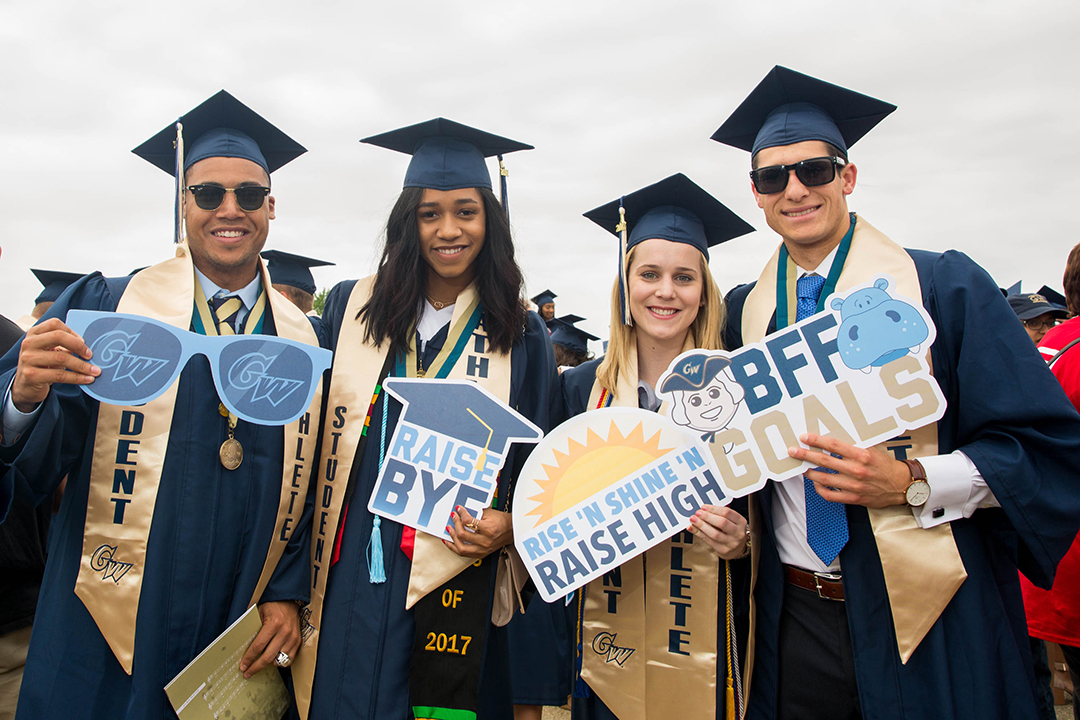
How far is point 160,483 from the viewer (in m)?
1.98

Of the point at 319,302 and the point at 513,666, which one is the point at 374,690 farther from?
the point at 319,302

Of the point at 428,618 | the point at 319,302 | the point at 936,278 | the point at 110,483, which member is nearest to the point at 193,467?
the point at 110,483

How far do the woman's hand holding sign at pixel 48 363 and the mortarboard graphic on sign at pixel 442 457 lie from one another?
33.4 inches

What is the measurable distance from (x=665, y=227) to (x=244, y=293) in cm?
155

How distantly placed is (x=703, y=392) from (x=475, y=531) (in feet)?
2.76

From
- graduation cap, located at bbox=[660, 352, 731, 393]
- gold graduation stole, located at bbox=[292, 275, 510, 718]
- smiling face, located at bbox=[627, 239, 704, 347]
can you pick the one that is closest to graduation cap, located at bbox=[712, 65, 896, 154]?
smiling face, located at bbox=[627, 239, 704, 347]

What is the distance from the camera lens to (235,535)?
2.04 meters

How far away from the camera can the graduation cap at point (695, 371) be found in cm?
201

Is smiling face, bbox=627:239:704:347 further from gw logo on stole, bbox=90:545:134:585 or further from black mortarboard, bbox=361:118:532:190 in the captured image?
gw logo on stole, bbox=90:545:134:585

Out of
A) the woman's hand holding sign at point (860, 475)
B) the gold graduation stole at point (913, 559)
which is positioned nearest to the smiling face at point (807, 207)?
the gold graduation stole at point (913, 559)

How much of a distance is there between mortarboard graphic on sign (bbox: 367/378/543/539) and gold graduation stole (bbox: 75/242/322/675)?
335mm

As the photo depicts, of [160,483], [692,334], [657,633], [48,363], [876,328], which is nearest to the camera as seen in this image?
[48,363]

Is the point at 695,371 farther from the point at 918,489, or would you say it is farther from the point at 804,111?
the point at 804,111

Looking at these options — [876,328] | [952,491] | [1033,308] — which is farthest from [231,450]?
[1033,308]
